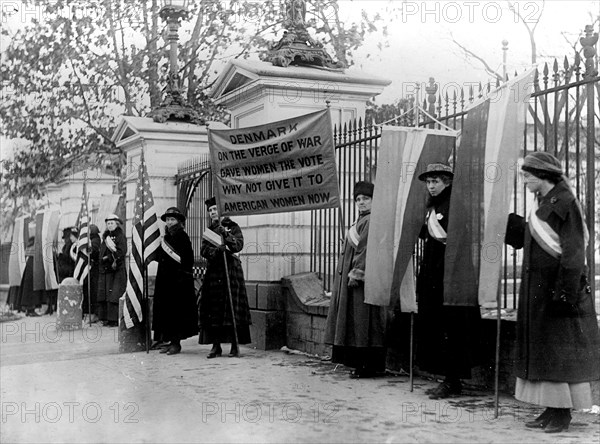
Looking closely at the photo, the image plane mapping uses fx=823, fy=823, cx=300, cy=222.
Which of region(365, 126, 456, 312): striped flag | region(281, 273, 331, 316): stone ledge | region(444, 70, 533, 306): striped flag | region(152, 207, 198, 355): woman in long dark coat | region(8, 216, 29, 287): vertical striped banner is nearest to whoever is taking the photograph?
region(444, 70, 533, 306): striped flag

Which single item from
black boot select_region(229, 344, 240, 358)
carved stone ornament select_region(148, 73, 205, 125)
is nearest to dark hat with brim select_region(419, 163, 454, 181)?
black boot select_region(229, 344, 240, 358)

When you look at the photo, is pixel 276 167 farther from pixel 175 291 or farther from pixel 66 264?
pixel 66 264

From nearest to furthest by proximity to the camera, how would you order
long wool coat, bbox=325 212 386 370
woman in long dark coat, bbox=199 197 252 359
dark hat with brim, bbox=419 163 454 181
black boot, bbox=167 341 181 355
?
dark hat with brim, bbox=419 163 454 181
long wool coat, bbox=325 212 386 370
woman in long dark coat, bbox=199 197 252 359
black boot, bbox=167 341 181 355

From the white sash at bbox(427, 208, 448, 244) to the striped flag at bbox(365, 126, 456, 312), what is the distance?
0.19 m

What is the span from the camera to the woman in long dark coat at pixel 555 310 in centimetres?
540

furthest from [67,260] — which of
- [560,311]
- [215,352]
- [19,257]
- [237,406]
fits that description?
[560,311]

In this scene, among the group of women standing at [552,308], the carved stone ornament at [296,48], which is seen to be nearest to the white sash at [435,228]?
the group of women standing at [552,308]

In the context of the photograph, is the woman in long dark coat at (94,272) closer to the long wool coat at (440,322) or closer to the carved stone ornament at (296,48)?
the carved stone ornament at (296,48)

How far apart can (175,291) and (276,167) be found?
2.22 meters

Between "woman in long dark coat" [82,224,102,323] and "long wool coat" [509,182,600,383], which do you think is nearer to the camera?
"long wool coat" [509,182,600,383]

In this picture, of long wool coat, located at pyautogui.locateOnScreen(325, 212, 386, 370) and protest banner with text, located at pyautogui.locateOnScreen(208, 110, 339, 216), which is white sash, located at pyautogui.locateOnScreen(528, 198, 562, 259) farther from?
protest banner with text, located at pyautogui.locateOnScreen(208, 110, 339, 216)

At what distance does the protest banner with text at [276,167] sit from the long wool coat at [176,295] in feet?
3.38

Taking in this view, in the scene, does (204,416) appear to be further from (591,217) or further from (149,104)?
(149,104)

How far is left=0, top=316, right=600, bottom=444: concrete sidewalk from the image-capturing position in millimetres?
5383
